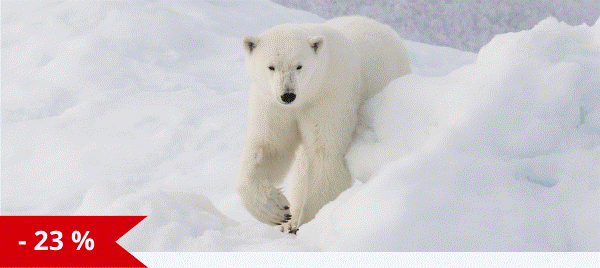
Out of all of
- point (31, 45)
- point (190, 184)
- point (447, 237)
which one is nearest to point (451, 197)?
point (447, 237)

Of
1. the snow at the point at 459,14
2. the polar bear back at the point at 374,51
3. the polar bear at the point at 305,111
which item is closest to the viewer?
the polar bear at the point at 305,111

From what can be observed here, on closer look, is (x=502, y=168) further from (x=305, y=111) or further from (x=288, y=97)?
(x=305, y=111)

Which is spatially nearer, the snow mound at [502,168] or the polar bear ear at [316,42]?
the snow mound at [502,168]

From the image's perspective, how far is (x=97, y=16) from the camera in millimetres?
8797

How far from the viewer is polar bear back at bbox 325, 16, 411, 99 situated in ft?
12.1

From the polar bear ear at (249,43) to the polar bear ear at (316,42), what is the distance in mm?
299

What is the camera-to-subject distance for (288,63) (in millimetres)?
3094

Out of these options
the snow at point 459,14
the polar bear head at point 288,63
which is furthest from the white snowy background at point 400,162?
the snow at point 459,14

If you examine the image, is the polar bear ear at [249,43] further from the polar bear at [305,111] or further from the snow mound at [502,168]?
the snow mound at [502,168]

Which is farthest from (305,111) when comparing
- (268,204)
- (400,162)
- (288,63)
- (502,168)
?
(502,168)

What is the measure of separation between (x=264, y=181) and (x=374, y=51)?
42.2 inches

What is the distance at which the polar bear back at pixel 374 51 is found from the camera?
12.1 ft

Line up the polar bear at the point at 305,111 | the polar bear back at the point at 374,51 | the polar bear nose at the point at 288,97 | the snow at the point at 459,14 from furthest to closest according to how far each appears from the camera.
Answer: the snow at the point at 459,14 → the polar bear back at the point at 374,51 → the polar bear at the point at 305,111 → the polar bear nose at the point at 288,97

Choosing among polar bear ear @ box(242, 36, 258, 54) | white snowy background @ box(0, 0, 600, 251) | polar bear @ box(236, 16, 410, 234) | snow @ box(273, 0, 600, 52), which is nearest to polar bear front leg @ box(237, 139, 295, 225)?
polar bear @ box(236, 16, 410, 234)
